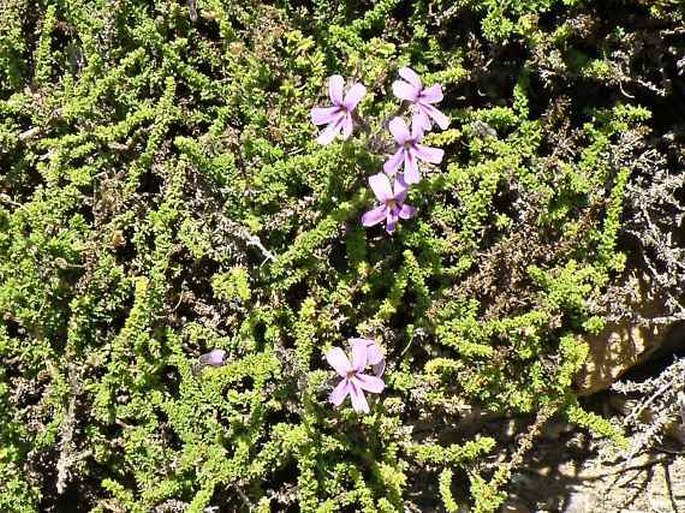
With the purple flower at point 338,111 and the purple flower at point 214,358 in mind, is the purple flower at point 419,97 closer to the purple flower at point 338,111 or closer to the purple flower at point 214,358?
the purple flower at point 338,111

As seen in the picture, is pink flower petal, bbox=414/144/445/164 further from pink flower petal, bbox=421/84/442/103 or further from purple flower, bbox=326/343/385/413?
purple flower, bbox=326/343/385/413

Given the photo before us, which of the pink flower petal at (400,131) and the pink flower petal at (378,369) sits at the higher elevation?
the pink flower petal at (400,131)

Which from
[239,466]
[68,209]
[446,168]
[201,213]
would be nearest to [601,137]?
[446,168]

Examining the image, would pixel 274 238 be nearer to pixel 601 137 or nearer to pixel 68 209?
pixel 68 209

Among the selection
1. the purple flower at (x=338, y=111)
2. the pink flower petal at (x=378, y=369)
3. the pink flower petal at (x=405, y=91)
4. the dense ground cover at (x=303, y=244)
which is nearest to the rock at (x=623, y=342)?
the dense ground cover at (x=303, y=244)

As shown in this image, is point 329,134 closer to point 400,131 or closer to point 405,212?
point 400,131

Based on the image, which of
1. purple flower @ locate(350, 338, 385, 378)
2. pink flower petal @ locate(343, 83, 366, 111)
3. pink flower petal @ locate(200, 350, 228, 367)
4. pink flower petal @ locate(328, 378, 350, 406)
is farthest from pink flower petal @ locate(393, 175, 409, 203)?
pink flower petal @ locate(200, 350, 228, 367)
